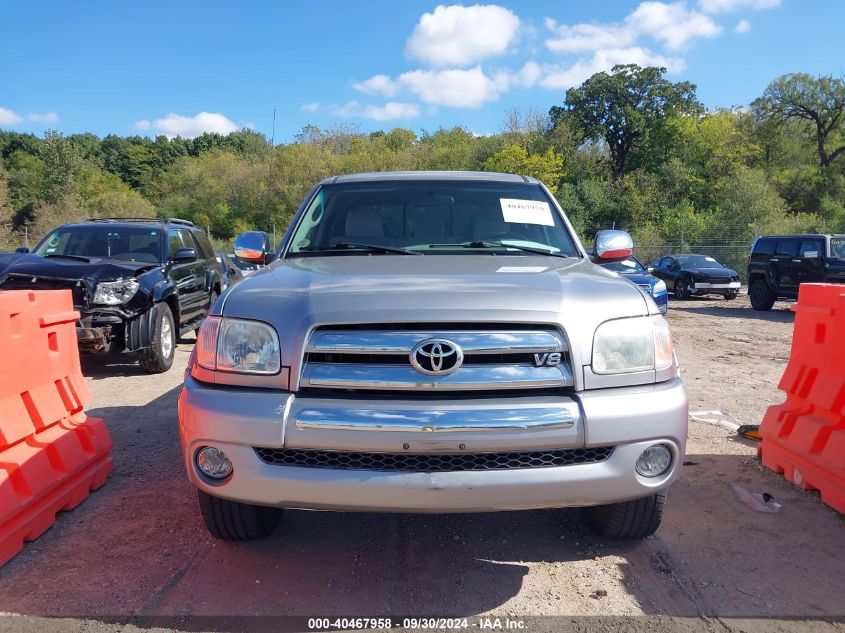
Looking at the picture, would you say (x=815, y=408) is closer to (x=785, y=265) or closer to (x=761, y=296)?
(x=785, y=265)

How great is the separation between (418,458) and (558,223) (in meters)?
2.10

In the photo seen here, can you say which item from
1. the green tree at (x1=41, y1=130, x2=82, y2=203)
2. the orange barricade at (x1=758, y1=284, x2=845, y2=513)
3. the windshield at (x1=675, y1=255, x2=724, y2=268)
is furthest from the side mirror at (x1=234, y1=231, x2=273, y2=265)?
the green tree at (x1=41, y1=130, x2=82, y2=203)

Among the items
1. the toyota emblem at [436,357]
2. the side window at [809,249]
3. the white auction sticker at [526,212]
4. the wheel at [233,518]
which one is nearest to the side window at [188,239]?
the white auction sticker at [526,212]

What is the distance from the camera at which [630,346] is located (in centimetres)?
255

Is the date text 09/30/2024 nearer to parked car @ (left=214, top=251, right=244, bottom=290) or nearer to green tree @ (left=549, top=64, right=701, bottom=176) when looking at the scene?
parked car @ (left=214, top=251, right=244, bottom=290)

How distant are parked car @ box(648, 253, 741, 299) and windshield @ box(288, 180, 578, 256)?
17897 mm

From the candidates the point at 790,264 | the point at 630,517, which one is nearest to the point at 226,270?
Answer: the point at 630,517

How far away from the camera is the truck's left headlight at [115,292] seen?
6.76m

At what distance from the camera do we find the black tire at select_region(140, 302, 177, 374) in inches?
279

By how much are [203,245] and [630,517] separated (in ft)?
27.9

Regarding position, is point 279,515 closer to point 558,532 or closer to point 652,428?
point 558,532

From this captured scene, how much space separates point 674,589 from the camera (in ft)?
8.87

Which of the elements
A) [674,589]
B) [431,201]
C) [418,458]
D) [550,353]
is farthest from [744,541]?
[431,201]

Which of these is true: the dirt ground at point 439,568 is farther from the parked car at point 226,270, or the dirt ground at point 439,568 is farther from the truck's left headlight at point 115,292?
the parked car at point 226,270
